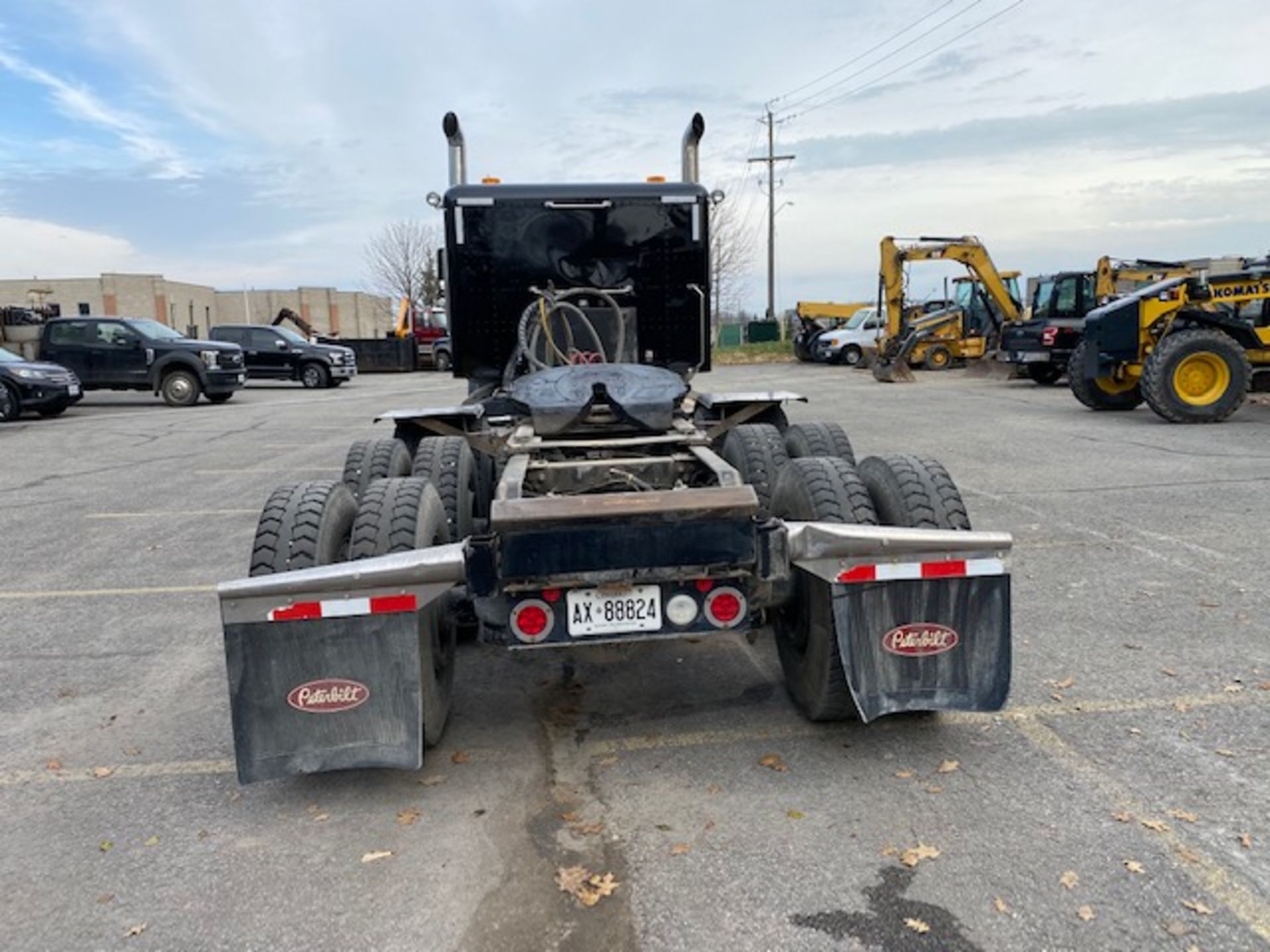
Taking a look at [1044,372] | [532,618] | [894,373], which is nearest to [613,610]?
[532,618]

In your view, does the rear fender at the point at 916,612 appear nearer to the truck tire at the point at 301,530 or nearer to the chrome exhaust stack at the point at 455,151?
the truck tire at the point at 301,530

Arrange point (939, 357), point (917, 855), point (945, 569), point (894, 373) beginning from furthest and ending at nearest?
point (939, 357)
point (894, 373)
point (945, 569)
point (917, 855)

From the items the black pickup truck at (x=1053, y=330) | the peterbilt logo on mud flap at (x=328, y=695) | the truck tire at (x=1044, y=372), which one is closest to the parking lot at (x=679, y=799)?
the peterbilt logo on mud flap at (x=328, y=695)

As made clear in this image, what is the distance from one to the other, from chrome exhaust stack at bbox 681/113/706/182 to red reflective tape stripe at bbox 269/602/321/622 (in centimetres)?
507

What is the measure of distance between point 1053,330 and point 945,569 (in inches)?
763

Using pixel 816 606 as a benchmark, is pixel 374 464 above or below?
above

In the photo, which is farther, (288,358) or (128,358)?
(288,358)

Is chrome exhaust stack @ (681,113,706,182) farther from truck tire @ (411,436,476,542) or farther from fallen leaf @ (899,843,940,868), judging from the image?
fallen leaf @ (899,843,940,868)

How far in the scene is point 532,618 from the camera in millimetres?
3443

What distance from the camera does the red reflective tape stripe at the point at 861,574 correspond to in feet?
11.6

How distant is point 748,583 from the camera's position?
3566 mm

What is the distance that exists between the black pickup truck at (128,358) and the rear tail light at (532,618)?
1999cm

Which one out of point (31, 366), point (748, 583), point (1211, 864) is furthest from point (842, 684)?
point (31, 366)

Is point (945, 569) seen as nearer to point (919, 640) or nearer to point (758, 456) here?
point (919, 640)
